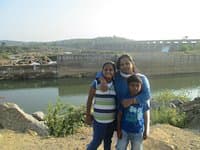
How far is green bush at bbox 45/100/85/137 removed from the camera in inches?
222

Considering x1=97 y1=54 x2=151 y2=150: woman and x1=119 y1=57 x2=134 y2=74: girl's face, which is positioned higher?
x1=119 y1=57 x2=134 y2=74: girl's face

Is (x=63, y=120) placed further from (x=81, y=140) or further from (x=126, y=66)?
(x=126, y=66)

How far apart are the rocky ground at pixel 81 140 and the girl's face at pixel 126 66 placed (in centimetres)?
164

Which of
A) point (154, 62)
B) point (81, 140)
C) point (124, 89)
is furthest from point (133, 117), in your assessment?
point (154, 62)

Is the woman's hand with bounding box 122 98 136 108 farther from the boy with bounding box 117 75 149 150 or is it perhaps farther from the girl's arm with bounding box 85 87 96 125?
the girl's arm with bounding box 85 87 96 125

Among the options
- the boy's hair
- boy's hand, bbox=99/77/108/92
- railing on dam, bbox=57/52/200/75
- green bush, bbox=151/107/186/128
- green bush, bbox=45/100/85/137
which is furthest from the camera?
railing on dam, bbox=57/52/200/75

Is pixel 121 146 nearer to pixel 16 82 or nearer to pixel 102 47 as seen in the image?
pixel 16 82

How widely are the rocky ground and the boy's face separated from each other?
1.56 m

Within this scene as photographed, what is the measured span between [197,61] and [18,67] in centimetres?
1815

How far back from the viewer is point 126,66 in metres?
3.29

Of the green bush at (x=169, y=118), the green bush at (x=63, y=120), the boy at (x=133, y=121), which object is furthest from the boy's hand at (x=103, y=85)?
the green bush at (x=169, y=118)

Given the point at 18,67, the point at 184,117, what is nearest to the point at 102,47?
the point at 18,67

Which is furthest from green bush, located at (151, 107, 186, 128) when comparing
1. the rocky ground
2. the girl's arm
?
the girl's arm

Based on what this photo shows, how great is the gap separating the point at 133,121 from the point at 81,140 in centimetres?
211
